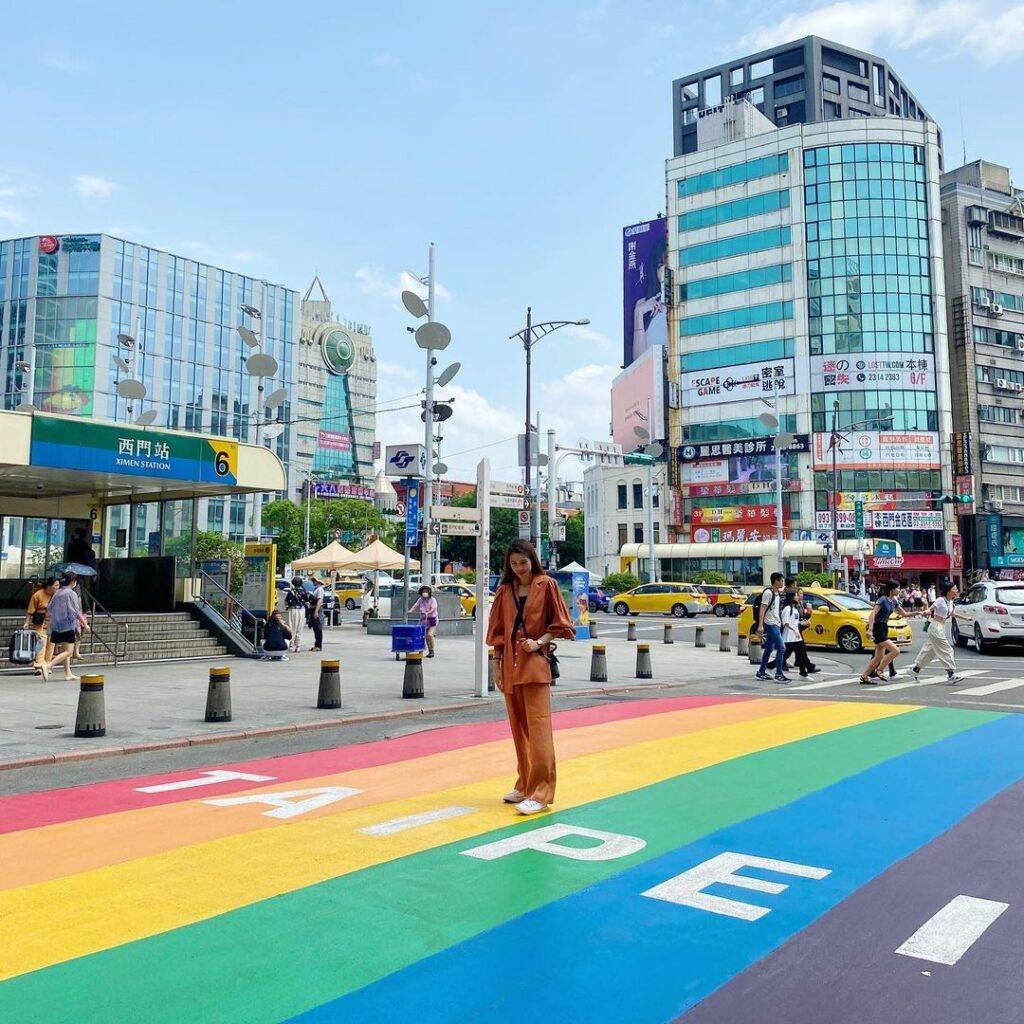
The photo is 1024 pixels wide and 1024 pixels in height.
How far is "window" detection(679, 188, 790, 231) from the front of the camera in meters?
69.1

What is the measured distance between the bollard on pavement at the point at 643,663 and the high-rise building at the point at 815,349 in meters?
45.2

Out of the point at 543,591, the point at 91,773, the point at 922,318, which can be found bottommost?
the point at 91,773

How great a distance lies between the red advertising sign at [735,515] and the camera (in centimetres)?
6625

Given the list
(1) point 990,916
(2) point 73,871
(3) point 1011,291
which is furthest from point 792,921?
(3) point 1011,291

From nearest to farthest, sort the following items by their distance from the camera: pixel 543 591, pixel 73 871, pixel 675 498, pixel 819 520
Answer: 1. pixel 73 871
2. pixel 543 591
3. pixel 819 520
4. pixel 675 498

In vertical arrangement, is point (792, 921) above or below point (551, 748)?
below

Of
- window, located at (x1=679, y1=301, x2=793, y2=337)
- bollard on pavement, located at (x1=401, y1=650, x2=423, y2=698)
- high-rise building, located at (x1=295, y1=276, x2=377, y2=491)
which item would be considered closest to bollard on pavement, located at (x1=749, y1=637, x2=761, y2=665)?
bollard on pavement, located at (x1=401, y1=650, x2=423, y2=698)

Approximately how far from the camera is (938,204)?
6706 cm

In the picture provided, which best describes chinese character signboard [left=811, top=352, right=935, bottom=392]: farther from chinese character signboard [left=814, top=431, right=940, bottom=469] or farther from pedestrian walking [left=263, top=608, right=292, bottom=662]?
pedestrian walking [left=263, top=608, right=292, bottom=662]

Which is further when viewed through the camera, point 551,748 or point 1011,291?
point 1011,291

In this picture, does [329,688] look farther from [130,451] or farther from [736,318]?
[736,318]

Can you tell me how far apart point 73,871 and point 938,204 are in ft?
244

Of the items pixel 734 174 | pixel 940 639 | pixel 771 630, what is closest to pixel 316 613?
pixel 771 630

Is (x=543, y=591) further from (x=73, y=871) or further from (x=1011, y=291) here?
(x=1011, y=291)
